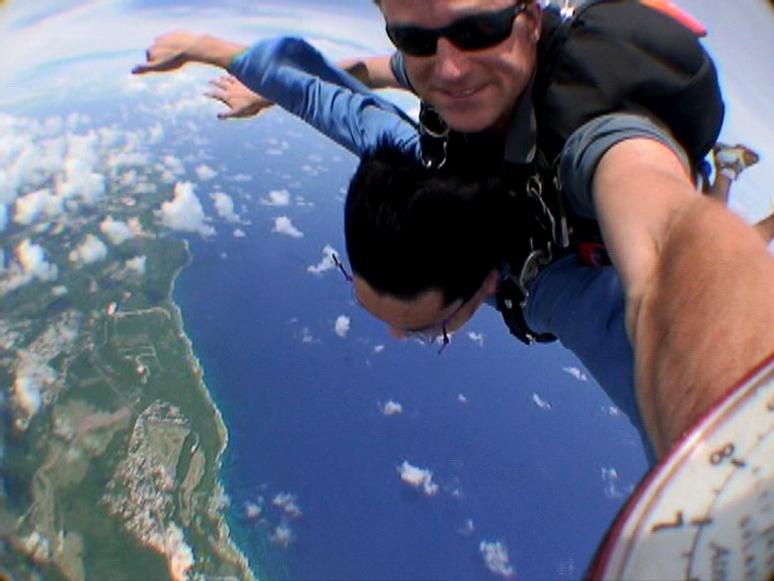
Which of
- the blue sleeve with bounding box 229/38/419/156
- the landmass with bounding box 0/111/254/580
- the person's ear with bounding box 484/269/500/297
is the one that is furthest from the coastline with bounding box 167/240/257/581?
the person's ear with bounding box 484/269/500/297

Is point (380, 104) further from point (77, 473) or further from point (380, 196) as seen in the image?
point (77, 473)

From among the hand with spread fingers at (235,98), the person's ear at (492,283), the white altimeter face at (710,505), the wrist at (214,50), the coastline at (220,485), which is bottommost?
the coastline at (220,485)

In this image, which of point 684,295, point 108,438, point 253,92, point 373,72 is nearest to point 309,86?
point 373,72

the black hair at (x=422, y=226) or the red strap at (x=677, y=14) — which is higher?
the red strap at (x=677, y=14)

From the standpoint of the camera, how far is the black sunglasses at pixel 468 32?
2.23ft

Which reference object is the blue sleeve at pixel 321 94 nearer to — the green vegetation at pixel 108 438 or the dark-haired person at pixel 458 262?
the dark-haired person at pixel 458 262

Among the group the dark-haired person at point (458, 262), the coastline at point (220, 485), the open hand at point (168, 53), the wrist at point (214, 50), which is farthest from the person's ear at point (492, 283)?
the coastline at point (220, 485)

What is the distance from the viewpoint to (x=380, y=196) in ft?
2.68

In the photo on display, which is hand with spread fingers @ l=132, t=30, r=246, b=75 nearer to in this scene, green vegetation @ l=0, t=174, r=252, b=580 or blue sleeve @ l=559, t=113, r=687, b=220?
blue sleeve @ l=559, t=113, r=687, b=220

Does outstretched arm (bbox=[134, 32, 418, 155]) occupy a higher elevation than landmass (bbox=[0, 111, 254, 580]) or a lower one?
higher

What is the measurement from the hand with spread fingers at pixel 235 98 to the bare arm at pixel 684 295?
1.19 m

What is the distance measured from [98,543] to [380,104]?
12.2 metres

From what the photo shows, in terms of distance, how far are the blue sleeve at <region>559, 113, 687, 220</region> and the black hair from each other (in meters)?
0.18

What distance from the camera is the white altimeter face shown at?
0.51 ft
